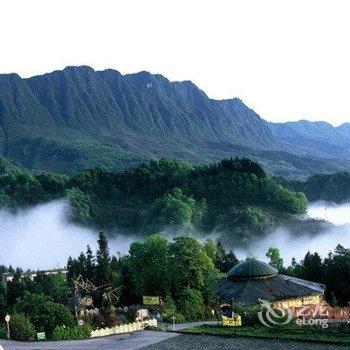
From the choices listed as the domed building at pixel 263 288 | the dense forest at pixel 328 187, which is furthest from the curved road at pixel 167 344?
the dense forest at pixel 328 187

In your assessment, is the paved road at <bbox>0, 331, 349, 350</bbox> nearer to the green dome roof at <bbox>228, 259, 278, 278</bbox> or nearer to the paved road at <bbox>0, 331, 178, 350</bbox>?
the paved road at <bbox>0, 331, 178, 350</bbox>

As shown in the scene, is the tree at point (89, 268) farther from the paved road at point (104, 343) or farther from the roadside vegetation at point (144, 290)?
the paved road at point (104, 343)

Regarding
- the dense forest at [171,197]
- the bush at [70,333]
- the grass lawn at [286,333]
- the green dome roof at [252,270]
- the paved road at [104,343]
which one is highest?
the dense forest at [171,197]

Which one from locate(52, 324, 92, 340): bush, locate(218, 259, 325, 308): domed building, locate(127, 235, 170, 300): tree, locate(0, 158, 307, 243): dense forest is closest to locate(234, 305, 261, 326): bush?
locate(218, 259, 325, 308): domed building

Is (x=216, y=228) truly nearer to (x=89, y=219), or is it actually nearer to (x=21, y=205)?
(x=89, y=219)

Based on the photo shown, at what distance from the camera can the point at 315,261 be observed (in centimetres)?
4488

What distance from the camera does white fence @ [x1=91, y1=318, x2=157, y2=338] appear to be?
1167 inches

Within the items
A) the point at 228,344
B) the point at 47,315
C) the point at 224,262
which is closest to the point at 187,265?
the point at 47,315

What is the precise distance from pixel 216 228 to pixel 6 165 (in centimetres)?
8536

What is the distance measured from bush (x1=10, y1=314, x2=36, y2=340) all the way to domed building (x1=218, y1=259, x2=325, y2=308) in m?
12.3

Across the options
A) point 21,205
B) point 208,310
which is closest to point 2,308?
point 208,310

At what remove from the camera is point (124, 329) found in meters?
30.9

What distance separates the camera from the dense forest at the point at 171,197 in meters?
93.2

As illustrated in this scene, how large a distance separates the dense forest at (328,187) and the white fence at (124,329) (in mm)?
110074
